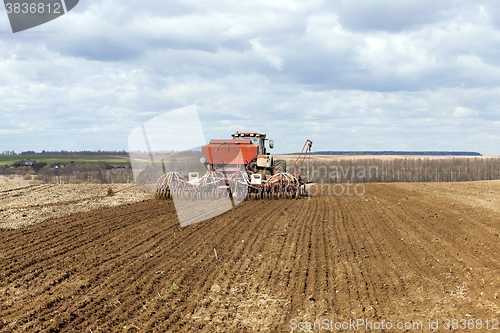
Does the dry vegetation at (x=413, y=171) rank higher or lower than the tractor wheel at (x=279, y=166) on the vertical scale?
lower

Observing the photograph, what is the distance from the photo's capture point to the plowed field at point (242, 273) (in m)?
4.72

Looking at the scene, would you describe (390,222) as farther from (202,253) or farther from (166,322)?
(166,322)

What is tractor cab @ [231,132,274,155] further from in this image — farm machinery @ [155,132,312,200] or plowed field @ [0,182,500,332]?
plowed field @ [0,182,500,332]

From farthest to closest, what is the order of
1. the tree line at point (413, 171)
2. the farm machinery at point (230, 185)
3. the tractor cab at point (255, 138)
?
the tree line at point (413, 171) < the tractor cab at point (255, 138) < the farm machinery at point (230, 185)

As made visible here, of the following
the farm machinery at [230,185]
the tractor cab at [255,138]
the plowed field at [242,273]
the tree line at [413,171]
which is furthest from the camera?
the tree line at [413,171]

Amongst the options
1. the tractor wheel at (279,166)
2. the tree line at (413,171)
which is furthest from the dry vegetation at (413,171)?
the tractor wheel at (279,166)

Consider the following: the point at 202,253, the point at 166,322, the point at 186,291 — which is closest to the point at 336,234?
the point at 202,253

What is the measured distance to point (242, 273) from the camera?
6.37 metres

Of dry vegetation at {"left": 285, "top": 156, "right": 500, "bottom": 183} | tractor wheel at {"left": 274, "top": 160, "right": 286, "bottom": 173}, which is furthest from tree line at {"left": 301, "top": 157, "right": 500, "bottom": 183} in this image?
tractor wheel at {"left": 274, "top": 160, "right": 286, "bottom": 173}

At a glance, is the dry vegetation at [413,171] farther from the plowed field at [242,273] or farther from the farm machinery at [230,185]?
the plowed field at [242,273]

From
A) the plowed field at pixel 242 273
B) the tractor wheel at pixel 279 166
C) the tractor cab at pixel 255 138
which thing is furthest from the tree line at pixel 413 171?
the plowed field at pixel 242 273

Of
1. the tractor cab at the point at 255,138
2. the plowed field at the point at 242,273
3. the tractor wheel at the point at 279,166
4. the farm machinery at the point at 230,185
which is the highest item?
the tractor cab at the point at 255,138

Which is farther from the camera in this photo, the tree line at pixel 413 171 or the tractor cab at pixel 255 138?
the tree line at pixel 413 171

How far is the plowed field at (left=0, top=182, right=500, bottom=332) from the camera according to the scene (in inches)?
186
